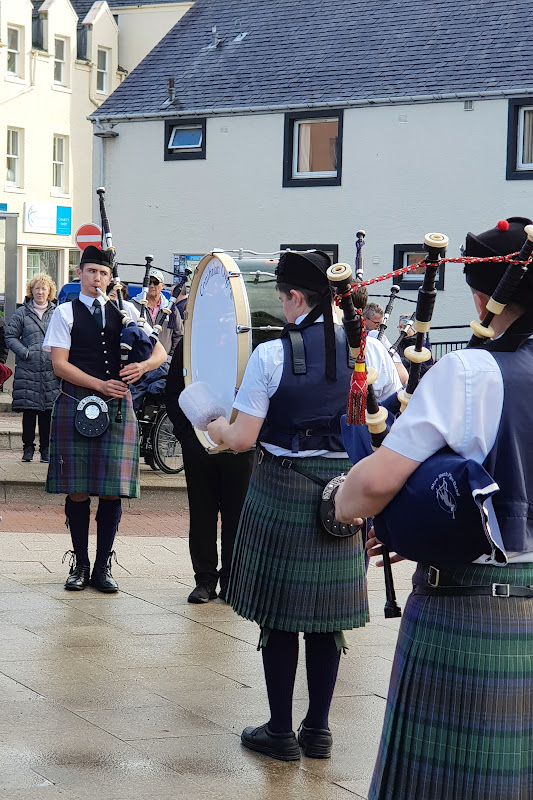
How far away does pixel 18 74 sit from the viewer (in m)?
37.5

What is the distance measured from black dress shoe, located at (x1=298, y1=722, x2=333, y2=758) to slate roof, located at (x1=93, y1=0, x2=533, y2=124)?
737 inches

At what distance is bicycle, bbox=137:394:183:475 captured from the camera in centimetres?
1237

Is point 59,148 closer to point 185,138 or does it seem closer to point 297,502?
point 185,138

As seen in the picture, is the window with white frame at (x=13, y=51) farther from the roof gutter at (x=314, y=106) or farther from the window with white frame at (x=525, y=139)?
the window with white frame at (x=525, y=139)

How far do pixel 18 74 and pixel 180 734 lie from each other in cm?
3543

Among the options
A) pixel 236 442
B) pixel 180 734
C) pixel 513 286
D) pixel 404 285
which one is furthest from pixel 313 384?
pixel 404 285

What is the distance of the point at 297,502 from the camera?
4.50 meters

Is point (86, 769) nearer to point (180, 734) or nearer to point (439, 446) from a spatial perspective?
point (180, 734)

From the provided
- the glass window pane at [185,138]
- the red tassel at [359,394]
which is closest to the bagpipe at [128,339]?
the red tassel at [359,394]

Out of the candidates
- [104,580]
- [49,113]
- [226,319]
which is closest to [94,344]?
[104,580]

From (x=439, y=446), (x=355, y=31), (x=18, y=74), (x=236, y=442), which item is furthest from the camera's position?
(x=18, y=74)

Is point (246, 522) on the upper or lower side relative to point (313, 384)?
lower

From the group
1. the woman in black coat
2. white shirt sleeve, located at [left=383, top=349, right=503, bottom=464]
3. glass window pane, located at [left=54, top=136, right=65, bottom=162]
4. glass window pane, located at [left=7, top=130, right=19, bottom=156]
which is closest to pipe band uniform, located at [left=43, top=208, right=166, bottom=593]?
white shirt sleeve, located at [left=383, top=349, right=503, bottom=464]

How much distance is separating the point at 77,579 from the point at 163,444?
5.48m
